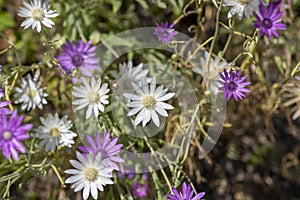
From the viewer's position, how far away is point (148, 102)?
3.35 feet

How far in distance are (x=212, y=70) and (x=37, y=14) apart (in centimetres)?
51

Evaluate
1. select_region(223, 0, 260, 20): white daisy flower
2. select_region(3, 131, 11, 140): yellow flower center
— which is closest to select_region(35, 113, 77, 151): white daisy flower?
select_region(3, 131, 11, 140): yellow flower center

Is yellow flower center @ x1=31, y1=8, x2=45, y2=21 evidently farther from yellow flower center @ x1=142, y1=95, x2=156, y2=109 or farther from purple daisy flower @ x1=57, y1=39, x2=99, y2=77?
yellow flower center @ x1=142, y1=95, x2=156, y2=109

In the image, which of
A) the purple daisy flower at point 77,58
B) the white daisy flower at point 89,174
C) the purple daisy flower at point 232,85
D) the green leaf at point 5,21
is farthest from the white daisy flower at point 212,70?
the green leaf at point 5,21

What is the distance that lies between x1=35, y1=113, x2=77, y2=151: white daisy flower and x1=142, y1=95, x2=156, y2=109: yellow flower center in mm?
224

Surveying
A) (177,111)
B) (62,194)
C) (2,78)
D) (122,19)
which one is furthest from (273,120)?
(2,78)

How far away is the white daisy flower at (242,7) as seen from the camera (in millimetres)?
1046

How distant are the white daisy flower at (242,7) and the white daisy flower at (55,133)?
19.6 inches

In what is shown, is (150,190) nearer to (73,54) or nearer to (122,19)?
(73,54)

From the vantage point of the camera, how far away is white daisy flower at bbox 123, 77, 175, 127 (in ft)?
3.33

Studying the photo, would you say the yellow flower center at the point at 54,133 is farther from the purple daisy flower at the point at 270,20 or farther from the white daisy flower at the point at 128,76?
the purple daisy flower at the point at 270,20

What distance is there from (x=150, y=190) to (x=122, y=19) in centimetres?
67

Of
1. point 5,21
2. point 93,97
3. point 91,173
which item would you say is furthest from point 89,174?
point 5,21

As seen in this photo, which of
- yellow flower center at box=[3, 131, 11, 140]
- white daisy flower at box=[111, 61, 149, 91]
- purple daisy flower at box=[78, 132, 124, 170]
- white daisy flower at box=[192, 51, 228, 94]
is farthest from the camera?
white daisy flower at box=[192, 51, 228, 94]
